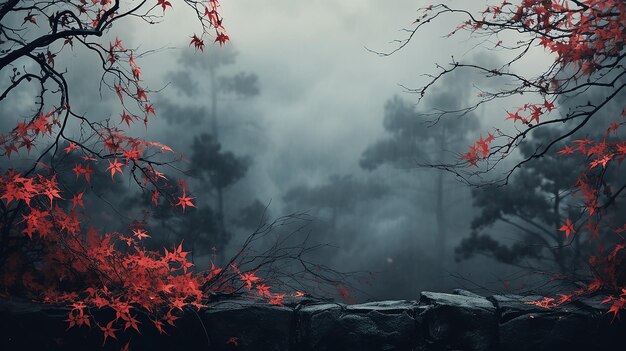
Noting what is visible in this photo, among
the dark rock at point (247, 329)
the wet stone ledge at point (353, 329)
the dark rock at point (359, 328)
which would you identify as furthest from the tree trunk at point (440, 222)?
the dark rock at point (247, 329)

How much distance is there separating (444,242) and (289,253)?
1243 centimetres

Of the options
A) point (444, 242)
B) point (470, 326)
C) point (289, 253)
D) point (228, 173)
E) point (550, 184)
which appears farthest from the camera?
point (444, 242)

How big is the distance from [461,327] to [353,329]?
2.52 ft

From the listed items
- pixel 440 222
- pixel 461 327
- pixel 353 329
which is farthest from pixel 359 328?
pixel 440 222

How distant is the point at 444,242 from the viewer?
15.9m

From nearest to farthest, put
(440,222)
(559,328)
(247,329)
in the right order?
1. (559,328)
2. (247,329)
3. (440,222)

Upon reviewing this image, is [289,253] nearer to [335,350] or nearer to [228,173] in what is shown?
[335,350]

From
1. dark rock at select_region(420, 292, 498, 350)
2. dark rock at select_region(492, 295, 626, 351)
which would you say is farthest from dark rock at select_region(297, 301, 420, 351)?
dark rock at select_region(492, 295, 626, 351)

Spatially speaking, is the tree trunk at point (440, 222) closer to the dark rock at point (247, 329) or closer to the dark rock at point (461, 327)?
the dark rock at point (461, 327)

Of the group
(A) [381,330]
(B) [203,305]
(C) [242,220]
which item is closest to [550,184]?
(C) [242,220]

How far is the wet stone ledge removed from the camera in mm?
3775

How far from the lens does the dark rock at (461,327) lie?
3.80m

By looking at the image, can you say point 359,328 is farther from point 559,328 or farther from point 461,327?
point 559,328

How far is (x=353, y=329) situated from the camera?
3871mm
